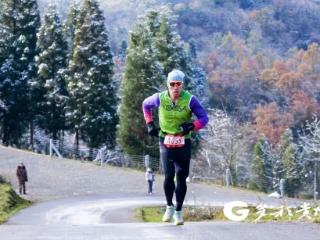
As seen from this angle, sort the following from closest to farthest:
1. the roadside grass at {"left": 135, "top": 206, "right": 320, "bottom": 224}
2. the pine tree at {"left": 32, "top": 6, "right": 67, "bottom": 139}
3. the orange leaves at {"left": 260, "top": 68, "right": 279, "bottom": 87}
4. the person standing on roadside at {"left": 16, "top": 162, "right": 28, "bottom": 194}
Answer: the roadside grass at {"left": 135, "top": 206, "right": 320, "bottom": 224}, the person standing on roadside at {"left": 16, "top": 162, "right": 28, "bottom": 194}, the pine tree at {"left": 32, "top": 6, "right": 67, "bottom": 139}, the orange leaves at {"left": 260, "top": 68, "right": 279, "bottom": 87}

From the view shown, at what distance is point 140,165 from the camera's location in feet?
145

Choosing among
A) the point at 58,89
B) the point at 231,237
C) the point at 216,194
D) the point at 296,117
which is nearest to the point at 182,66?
the point at 58,89

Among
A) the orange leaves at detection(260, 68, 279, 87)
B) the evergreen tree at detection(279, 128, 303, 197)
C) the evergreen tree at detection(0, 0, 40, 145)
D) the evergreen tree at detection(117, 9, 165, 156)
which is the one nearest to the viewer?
the evergreen tree at detection(117, 9, 165, 156)

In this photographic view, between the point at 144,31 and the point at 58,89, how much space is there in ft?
22.7

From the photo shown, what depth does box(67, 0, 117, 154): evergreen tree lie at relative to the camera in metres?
47.8

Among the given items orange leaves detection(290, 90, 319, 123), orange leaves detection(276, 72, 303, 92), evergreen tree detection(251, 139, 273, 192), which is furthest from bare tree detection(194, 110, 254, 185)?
orange leaves detection(276, 72, 303, 92)

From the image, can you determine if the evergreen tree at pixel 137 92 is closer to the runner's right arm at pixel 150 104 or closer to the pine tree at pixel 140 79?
the pine tree at pixel 140 79

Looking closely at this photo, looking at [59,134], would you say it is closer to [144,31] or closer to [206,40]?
[144,31]

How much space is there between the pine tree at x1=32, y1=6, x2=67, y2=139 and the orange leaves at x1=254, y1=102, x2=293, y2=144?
5065cm

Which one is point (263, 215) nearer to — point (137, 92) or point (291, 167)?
point (137, 92)

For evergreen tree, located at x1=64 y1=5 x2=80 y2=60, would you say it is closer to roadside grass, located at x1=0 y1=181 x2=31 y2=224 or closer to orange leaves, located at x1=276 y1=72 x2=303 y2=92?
roadside grass, located at x1=0 y1=181 x2=31 y2=224

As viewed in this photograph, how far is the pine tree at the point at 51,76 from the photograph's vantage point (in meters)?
50.1

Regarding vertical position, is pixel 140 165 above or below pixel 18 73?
below

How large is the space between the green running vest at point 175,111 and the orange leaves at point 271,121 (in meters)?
89.3
